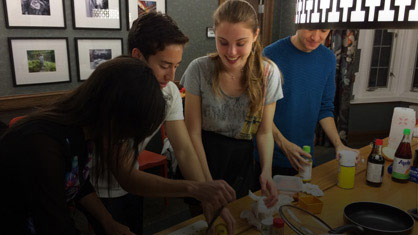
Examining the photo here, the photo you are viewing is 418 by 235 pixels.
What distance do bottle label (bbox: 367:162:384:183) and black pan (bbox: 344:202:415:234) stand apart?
312mm

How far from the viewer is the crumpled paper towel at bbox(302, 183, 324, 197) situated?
1.30 meters

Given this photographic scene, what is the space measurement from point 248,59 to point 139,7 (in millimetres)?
2029

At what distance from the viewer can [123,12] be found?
3.05m

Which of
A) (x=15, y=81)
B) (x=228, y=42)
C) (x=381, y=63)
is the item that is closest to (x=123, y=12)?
(x=15, y=81)

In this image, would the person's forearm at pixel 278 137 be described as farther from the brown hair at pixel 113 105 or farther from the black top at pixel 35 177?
the black top at pixel 35 177

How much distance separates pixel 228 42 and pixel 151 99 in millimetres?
605

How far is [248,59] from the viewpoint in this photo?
4.77ft

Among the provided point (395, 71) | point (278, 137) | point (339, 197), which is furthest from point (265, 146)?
point (395, 71)

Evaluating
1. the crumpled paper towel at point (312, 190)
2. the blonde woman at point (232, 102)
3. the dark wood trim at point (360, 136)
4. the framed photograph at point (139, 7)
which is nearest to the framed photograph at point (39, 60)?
the framed photograph at point (139, 7)

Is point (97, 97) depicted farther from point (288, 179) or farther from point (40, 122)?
point (288, 179)

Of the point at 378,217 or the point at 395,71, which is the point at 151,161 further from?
the point at 395,71

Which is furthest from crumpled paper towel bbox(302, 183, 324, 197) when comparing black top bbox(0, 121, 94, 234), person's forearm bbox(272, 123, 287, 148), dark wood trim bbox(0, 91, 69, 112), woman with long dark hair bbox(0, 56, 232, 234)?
dark wood trim bbox(0, 91, 69, 112)

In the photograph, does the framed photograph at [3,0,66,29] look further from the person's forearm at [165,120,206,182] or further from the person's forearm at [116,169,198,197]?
the person's forearm at [116,169,198,197]

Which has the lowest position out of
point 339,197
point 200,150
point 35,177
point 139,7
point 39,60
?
point 339,197
